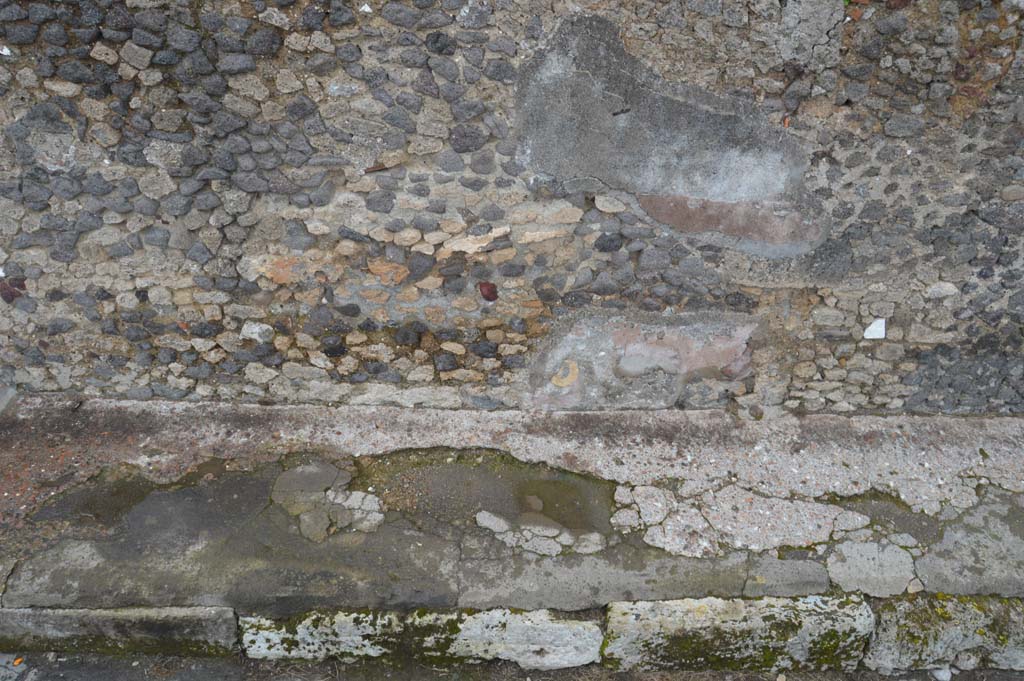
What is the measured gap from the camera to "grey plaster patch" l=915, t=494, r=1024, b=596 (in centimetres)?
249

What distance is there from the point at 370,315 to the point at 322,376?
0.40m

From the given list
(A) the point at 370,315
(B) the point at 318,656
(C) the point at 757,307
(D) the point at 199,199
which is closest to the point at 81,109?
(D) the point at 199,199

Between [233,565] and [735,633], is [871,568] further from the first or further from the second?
[233,565]

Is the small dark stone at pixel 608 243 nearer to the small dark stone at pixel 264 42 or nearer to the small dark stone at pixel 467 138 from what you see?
the small dark stone at pixel 467 138

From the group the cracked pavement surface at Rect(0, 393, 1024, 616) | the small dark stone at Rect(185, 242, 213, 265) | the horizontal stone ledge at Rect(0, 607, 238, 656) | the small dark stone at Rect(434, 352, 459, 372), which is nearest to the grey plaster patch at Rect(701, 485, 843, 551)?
the cracked pavement surface at Rect(0, 393, 1024, 616)

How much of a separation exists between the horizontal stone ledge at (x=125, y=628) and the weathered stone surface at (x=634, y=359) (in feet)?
5.12

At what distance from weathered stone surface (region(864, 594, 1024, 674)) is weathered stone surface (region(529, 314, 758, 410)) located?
1137 mm

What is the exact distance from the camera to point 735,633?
7.70 feet

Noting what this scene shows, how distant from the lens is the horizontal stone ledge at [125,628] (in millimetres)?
2320

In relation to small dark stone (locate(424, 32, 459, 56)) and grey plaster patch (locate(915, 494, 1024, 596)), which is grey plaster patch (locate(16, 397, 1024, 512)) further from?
small dark stone (locate(424, 32, 459, 56))


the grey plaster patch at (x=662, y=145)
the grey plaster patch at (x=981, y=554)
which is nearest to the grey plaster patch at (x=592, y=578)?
the grey plaster patch at (x=981, y=554)

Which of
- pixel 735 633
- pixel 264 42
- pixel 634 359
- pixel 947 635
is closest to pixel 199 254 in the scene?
pixel 264 42

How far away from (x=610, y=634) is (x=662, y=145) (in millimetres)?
1831

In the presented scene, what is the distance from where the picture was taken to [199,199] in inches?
104
